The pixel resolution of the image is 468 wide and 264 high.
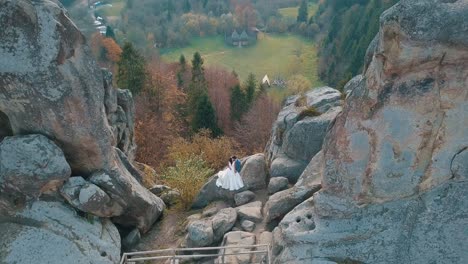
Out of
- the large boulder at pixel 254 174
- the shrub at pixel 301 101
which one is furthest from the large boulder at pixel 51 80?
the shrub at pixel 301 101

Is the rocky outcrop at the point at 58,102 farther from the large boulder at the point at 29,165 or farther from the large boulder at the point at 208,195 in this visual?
the large boulder at the point at 208,195

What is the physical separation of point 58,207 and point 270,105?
28.3m

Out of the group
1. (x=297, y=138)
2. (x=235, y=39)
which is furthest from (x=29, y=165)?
(x=235, y=39)

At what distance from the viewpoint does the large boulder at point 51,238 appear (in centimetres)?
1382

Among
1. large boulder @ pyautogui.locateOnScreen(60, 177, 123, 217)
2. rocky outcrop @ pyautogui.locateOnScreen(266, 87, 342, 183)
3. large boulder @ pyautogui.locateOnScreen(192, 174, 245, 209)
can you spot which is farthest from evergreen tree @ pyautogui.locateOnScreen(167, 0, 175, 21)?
large boulder @ pyautogui.locateOnScreen(60, 177, 123, 217)

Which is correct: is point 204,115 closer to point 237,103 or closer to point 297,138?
point 237,103

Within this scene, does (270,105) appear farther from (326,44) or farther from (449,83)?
(326,44)

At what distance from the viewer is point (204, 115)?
3572 cm

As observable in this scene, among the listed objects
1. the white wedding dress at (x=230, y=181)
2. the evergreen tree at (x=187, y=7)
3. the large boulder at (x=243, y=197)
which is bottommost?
the evergreen tree at (x=187, y=7)

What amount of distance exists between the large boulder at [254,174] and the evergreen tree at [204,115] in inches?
623

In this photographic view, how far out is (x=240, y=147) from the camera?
35.8 meters

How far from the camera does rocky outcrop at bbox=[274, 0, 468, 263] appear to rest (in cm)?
1189

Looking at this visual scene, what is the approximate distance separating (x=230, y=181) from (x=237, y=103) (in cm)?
2353

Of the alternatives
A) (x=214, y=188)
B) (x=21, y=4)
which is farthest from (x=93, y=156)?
(x=214, y=188)
